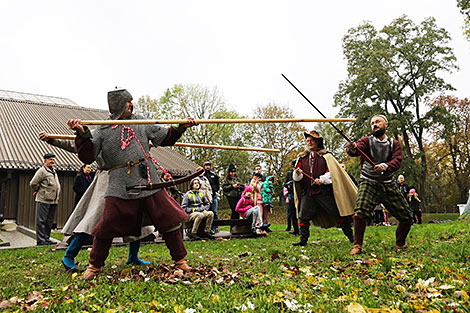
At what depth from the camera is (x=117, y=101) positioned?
459 centimetres

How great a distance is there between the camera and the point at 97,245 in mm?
4184

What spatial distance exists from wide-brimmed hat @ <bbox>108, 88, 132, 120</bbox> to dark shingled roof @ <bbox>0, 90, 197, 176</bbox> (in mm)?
12611

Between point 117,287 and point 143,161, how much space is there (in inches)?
60.3

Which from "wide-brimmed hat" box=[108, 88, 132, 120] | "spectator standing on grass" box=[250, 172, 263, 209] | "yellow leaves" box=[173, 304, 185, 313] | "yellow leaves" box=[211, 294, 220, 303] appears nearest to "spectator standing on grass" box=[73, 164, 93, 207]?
"spectator standing on grass" box=[250, 172, 263, 209]

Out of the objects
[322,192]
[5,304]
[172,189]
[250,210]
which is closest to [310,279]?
[5,304]

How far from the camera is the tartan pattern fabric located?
5.35 metres

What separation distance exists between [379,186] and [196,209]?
5202mm

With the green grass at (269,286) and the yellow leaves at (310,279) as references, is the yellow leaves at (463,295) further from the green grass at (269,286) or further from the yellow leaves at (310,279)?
the yellow leaves at (310,279)

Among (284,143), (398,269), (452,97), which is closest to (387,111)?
(284,143)

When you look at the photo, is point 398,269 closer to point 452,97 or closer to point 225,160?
point 225,160

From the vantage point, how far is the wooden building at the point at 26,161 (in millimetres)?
15414

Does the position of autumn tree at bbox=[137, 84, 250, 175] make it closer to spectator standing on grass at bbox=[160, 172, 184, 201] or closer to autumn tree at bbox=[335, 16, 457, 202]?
autumn tree at bbox=[335, 16, 457, 202]

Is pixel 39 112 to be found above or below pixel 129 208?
above

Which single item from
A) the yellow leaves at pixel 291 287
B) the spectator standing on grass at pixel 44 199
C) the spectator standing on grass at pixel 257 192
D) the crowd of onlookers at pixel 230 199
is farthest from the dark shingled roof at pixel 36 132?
the yellow leaves at pixel 291 287
